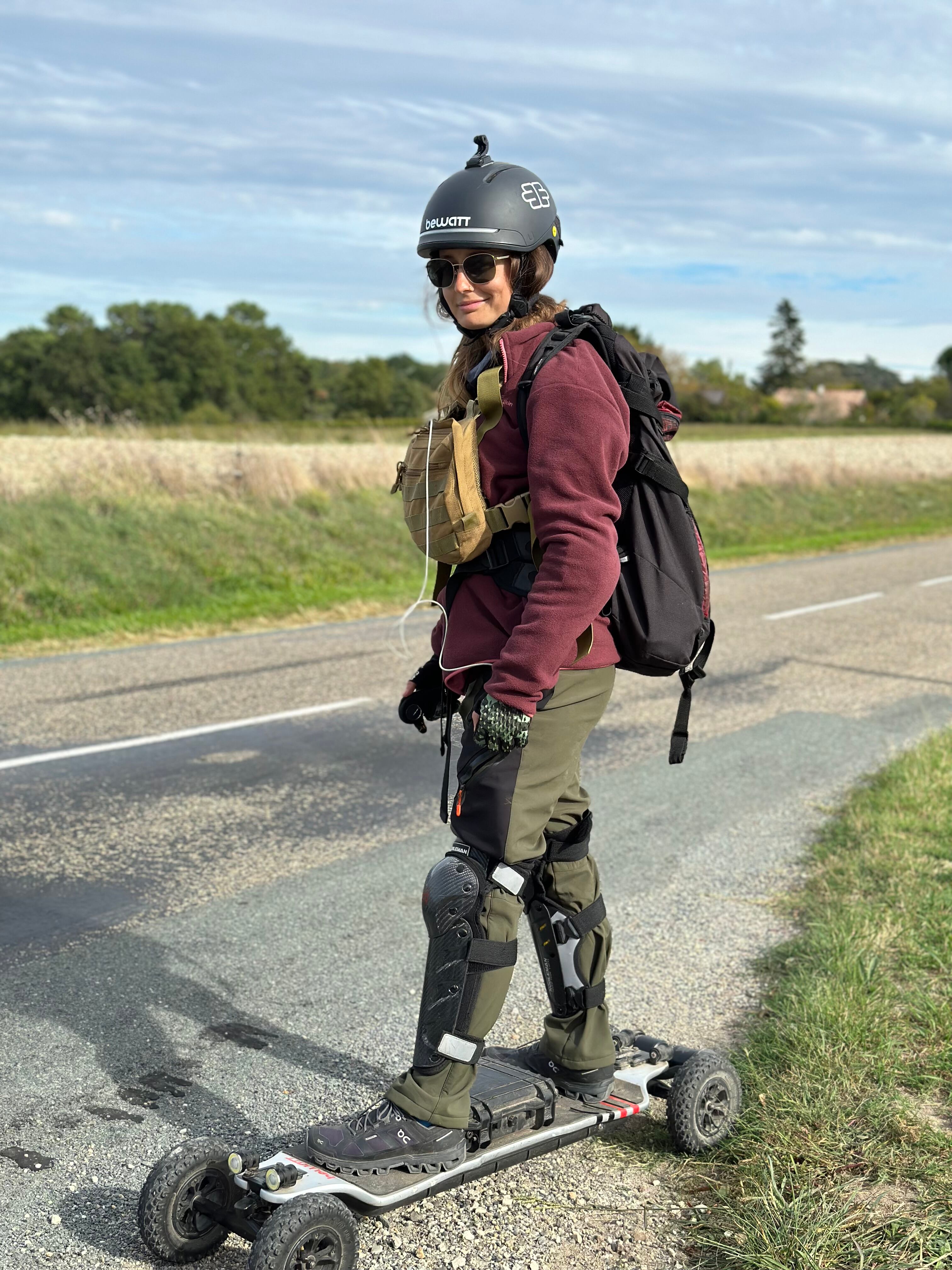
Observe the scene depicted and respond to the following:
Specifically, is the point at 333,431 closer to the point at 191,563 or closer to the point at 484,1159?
the point at 191,563

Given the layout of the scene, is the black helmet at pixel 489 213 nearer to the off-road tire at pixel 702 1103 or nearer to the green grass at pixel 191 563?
the off-road tire at pixel 702 1103

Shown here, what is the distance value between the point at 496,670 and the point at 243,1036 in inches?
63.6

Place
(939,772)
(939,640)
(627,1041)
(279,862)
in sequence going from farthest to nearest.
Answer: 1. (939,640)
2. (939,772)
3. (279,862)
4. (627,1041)

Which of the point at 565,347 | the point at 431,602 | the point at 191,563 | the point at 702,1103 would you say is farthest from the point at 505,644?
the point at 191,563

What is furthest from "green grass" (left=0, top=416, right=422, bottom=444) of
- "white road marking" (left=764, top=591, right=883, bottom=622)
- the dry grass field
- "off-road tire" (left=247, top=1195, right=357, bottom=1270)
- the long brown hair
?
"off-road tire" (left=247, top=1195, right=357, bottom=1270)

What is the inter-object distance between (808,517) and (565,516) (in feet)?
71.2

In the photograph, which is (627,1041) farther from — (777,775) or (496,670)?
(777,775)

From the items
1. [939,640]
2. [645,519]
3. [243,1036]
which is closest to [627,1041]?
[243,1036]

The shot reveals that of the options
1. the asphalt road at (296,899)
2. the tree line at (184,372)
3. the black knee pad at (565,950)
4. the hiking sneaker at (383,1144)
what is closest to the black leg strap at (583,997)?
the black knee pad at (565,950)

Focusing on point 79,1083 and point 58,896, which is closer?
point 79,1083

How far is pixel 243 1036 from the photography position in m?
3.44

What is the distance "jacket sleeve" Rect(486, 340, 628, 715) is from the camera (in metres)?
2.39

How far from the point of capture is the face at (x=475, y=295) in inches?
104

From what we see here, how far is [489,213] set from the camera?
8.39 feet
